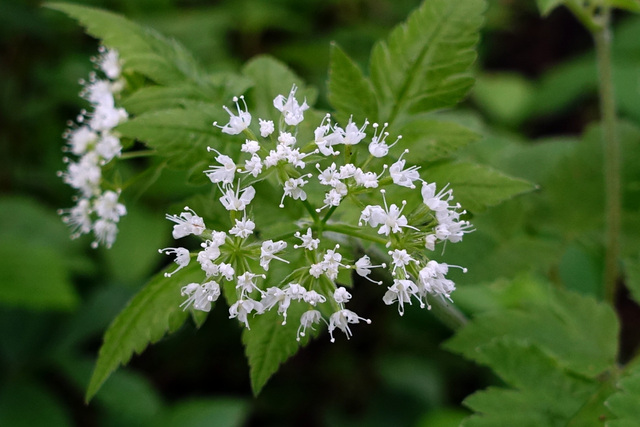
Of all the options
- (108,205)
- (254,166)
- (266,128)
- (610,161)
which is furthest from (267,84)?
(610,161)

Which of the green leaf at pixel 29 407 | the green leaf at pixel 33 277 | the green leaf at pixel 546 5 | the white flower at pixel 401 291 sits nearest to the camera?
the white flower at pixel 401 291

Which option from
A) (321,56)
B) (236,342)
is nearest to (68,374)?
(236,342)

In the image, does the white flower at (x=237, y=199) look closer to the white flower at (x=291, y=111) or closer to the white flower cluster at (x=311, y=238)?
the white flower cluster at (x=311, y=238)

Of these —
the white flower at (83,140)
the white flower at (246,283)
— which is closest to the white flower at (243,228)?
→ the white flower at (246,283)

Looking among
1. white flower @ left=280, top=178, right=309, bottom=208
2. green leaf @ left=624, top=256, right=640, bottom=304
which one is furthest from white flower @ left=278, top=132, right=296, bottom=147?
green leaf @ left=624, top=256, right=640, bottom=304

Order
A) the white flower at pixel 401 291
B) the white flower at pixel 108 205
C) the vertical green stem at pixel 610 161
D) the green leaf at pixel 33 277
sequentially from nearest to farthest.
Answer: the white flower at pixel 401 291
the white flower at pixel 108 205
the vertical green stem at pixel 610 161
the green leaf at pixel 33 277
